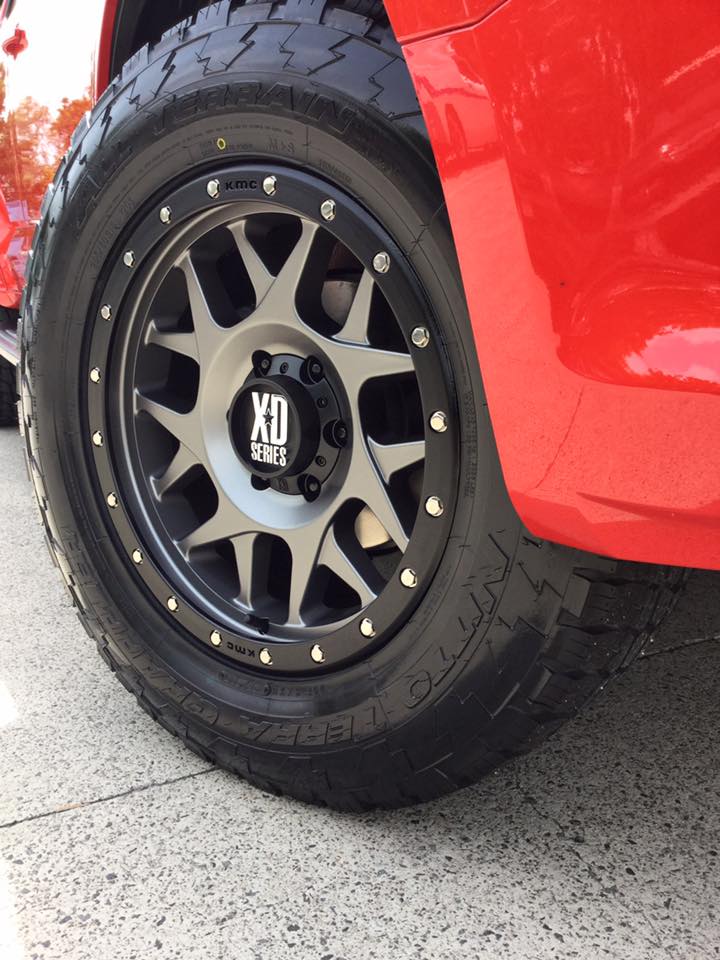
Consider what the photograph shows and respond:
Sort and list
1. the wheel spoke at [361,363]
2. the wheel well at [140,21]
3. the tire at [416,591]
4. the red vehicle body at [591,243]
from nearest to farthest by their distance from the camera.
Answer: the red vehicle body at [591,243], the tire at [416,591], the wheel spoke at [361,363], the wheel well at [140,21]

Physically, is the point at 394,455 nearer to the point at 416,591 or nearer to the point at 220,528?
the point at 416,591

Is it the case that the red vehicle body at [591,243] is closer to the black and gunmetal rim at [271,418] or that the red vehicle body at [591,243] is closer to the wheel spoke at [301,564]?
the black and gunmetal rim at [271,418]

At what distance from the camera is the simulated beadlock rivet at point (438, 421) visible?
3.31 ft

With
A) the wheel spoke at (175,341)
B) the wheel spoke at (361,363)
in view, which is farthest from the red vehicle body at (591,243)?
the wheel spoke at (175,341)

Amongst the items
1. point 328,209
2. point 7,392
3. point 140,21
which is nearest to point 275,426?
point 328,209

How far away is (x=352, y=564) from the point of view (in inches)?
47.3

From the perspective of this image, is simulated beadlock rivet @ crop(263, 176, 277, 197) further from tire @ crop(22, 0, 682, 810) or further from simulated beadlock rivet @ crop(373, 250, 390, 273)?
simulated beadlock rivet @ crop(373, 250, 390, 273)

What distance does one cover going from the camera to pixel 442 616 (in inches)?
41.1

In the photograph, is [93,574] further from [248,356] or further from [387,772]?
→ [387,772]

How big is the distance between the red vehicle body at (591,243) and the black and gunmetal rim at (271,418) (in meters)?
0.16

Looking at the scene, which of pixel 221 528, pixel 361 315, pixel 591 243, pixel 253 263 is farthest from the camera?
pixel 221 528

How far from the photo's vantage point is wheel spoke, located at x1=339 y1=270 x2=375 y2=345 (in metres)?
1.10

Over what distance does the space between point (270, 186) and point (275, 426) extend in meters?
0.31

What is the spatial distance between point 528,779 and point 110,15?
137cm
